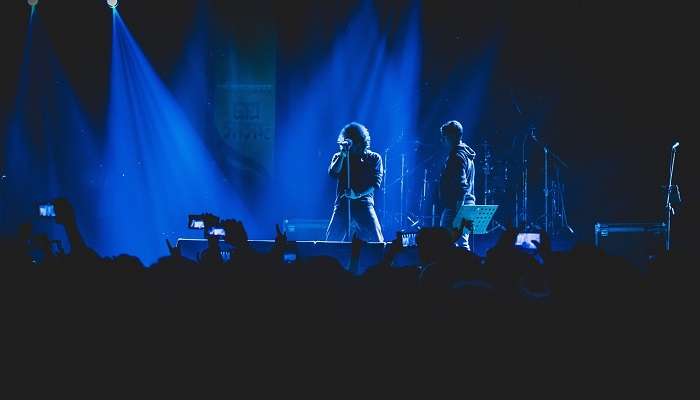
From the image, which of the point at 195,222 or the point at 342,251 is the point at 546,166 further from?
the point at 195,222

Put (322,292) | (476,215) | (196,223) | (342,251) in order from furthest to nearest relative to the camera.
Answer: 1. (476,215)
2. (342,251)
3. (196,223)
4. (322,292)

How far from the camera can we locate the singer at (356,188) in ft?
23.4

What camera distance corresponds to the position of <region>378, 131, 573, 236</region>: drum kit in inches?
420

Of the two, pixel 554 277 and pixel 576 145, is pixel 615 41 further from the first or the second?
pixel 554 277

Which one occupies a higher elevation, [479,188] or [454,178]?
[479,188]

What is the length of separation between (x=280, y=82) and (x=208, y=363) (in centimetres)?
996

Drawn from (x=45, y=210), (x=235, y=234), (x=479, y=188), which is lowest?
(x=235, y=234)

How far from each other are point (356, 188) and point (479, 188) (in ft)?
15.1

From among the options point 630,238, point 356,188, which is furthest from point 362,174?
point 630,238

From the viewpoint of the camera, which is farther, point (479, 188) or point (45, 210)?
point (479, 188)

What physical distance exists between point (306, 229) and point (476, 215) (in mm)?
3736

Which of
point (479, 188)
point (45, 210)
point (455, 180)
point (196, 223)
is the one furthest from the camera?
point (479, 188)

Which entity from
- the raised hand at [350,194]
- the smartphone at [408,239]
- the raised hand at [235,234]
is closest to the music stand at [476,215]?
the smartphone at [408,239]

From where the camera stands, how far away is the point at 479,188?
11.0 metres
